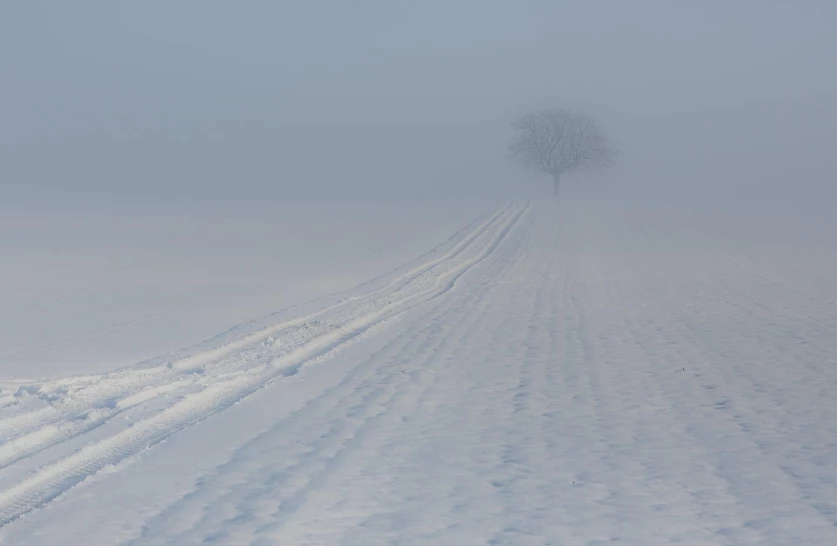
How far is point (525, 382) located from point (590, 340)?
267cm

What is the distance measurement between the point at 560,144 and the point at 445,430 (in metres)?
73.3

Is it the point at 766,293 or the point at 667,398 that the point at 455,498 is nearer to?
the point at 667,398

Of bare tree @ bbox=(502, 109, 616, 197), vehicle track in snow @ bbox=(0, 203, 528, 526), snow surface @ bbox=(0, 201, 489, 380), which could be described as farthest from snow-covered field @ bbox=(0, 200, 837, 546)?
bare tree @ bbox=(502, 109, 616, 197)

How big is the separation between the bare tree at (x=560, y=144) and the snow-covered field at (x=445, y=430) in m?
64.2

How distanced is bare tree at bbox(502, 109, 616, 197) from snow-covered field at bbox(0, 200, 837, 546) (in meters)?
64.2

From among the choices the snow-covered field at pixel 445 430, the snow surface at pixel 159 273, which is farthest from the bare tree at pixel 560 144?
the snow-covered field at pixel 445 430

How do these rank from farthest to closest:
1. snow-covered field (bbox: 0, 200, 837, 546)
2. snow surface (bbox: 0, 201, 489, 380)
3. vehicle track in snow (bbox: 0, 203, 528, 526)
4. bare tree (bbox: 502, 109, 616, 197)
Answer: bare tree (bbox: 502, 109, 616, 197) < snow surface (bbox: 0, 201, 489, 380) < vehicle track in snow (bbox: 0, 203, 528, 526) < snow-covered field (bbox: 0, 200, 837, 546)

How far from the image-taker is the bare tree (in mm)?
78250

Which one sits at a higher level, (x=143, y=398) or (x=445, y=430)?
(x=143, y=398)

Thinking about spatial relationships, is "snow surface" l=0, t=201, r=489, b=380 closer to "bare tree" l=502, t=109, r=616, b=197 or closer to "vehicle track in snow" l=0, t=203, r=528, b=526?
"vehicle track in snow" l=0, t=203, r=528, b=526

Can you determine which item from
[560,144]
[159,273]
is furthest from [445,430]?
[560,144]

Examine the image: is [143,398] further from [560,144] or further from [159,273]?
[560,144]

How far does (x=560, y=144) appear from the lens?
7869 centimetres

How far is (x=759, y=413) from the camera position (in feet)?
26.1
